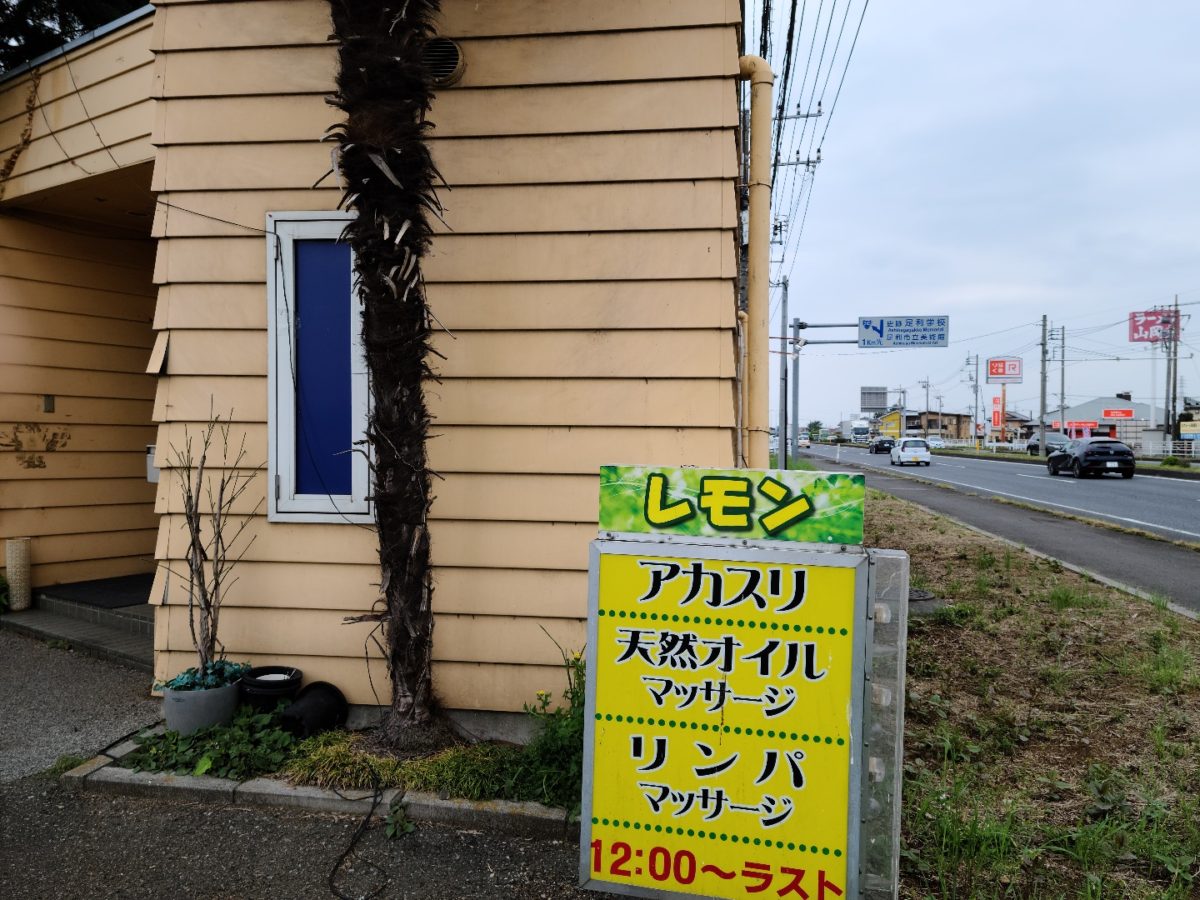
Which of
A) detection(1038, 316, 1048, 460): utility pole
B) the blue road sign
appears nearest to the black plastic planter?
the blue road sign

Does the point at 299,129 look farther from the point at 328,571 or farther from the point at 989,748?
the point at 989,748

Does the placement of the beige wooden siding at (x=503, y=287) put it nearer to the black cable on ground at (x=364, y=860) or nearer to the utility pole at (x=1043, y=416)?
the black cable on ground at (x=364, y=860)

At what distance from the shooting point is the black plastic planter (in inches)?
147

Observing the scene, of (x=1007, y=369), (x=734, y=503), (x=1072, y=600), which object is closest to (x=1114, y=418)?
(x=1007, y=369)

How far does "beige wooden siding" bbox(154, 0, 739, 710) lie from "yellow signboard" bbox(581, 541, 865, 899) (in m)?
1.49

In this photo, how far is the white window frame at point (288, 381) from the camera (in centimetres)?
394

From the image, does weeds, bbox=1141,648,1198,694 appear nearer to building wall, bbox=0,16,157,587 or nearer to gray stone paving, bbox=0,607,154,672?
gray stone paving, bbox=0,607,154,672

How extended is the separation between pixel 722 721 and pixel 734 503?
65 cm

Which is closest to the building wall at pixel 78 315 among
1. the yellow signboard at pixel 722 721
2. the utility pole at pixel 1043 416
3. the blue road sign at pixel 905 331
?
the yellow signboard at pixel 722 721

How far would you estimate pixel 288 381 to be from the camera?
3975 mm

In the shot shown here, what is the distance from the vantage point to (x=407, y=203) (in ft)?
10.7

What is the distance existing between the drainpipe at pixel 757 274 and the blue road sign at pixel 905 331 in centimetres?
1922

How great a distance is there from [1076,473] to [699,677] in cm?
2879

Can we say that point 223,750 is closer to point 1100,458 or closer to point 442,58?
Answer: point 442,58
